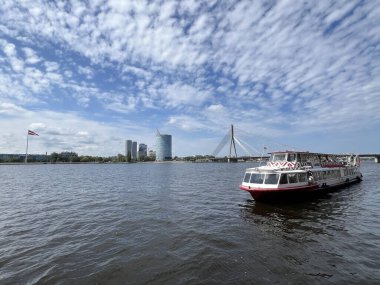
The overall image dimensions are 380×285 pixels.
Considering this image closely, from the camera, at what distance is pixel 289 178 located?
1177 inches

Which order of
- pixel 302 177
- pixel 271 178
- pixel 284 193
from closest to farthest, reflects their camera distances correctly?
pixel 284 193, pixel 271 178, pixel 302 177

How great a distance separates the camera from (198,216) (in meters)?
23.0

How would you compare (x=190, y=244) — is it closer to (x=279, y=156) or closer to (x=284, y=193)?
(x=284, y=193)

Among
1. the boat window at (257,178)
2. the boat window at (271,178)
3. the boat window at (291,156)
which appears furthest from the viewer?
the boat window at (291,156)

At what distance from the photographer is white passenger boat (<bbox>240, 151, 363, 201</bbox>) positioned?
28.4m

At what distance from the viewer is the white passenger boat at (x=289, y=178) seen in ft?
93.2

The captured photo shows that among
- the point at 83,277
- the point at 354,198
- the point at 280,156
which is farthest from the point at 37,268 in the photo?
the point at 354,198

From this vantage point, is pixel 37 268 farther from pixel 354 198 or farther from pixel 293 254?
pixel 354 198

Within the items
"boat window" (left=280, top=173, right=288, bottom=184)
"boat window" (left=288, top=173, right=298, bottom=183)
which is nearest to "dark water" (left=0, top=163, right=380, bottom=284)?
"boat window" (left=280, top=173, right=288, bottom=184)

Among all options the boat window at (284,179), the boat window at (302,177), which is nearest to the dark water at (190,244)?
the boat window at (284,179)

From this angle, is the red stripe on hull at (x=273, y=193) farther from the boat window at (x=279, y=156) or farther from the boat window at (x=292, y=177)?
the boat window at (x=279, y=156)

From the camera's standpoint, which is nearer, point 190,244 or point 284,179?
point 190,244

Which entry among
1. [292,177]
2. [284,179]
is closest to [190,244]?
[284,179]

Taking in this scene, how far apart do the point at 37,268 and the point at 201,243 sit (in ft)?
27.5
